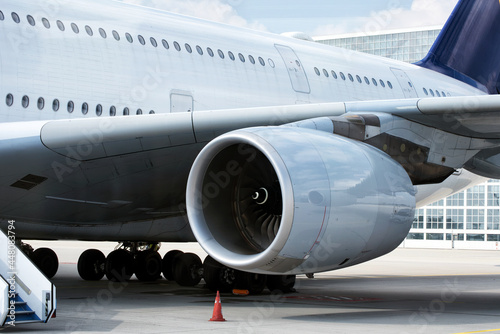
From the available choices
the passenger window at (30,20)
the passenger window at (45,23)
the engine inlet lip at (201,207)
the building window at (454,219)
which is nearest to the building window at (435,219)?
the building window at (454,219)

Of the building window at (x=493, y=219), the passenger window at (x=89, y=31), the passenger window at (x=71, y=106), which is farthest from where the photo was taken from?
the building window at (x=493, y=219)

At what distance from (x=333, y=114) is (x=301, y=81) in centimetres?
388

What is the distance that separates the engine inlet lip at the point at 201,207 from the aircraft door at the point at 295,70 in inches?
181

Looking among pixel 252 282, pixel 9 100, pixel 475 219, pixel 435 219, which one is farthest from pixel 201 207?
pixel 435 219

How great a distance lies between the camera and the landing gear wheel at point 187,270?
12789 millimetres

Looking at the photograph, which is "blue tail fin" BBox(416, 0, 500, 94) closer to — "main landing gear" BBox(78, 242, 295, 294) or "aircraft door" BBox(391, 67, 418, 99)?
"aircraft door" BBox(391, 67, 418, 99)

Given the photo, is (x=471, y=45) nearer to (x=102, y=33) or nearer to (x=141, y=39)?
(x=141, y=39)

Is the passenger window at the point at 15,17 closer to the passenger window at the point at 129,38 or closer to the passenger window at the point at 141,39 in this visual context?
the passenger window at the point at 129,38

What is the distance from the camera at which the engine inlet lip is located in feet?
21.6

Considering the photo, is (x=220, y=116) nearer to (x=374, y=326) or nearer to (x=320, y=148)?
(x=320, y=148)

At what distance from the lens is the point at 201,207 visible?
7.44 m

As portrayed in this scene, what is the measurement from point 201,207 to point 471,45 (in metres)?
10.4

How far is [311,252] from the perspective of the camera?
6711 mm

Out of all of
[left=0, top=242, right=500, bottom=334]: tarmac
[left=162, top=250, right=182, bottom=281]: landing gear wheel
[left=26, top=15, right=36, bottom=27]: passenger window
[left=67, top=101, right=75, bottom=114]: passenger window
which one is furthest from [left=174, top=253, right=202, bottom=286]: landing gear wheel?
[left=26, top=15, right=36, bottom=27]: passenger window
